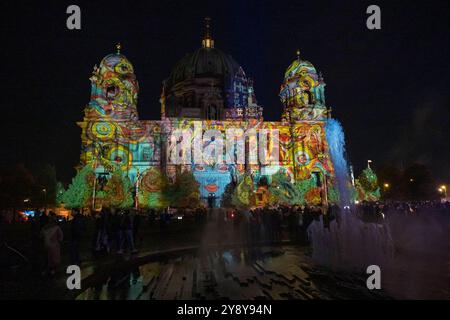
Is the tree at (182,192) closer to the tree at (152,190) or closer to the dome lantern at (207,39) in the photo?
the tree at (152,190)

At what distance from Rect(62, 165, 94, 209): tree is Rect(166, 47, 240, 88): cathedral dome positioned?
3878 cm

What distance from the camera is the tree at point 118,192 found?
48.6m

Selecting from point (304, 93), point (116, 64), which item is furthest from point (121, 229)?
point (304, 93)

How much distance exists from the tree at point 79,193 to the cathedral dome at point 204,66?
38779 mm

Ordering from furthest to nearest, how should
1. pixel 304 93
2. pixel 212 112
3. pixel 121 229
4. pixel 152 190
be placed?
pixel 212 112, pixel 304 93, pixel 152 190, pixel 121 229

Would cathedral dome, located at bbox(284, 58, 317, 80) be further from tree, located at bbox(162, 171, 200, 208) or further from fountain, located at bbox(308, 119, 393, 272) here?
fountain, located at bbox(308, 119, 393, 272)

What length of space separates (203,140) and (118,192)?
18545mm

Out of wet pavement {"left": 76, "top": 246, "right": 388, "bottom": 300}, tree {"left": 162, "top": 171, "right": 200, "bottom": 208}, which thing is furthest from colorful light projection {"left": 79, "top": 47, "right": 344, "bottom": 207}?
wet pavement {"left": 76, "top": 246, "right": 388, "bottom": 300}

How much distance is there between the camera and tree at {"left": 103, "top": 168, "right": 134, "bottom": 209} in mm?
48575

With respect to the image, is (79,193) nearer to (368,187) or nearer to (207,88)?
(207,88)

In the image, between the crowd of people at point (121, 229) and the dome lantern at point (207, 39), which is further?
the dome lantern at point (207, 39)

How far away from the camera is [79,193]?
49.3 meters

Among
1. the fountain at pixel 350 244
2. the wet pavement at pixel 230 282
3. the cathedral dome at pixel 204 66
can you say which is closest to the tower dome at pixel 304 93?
the cathedral dome at pixel 204 66
